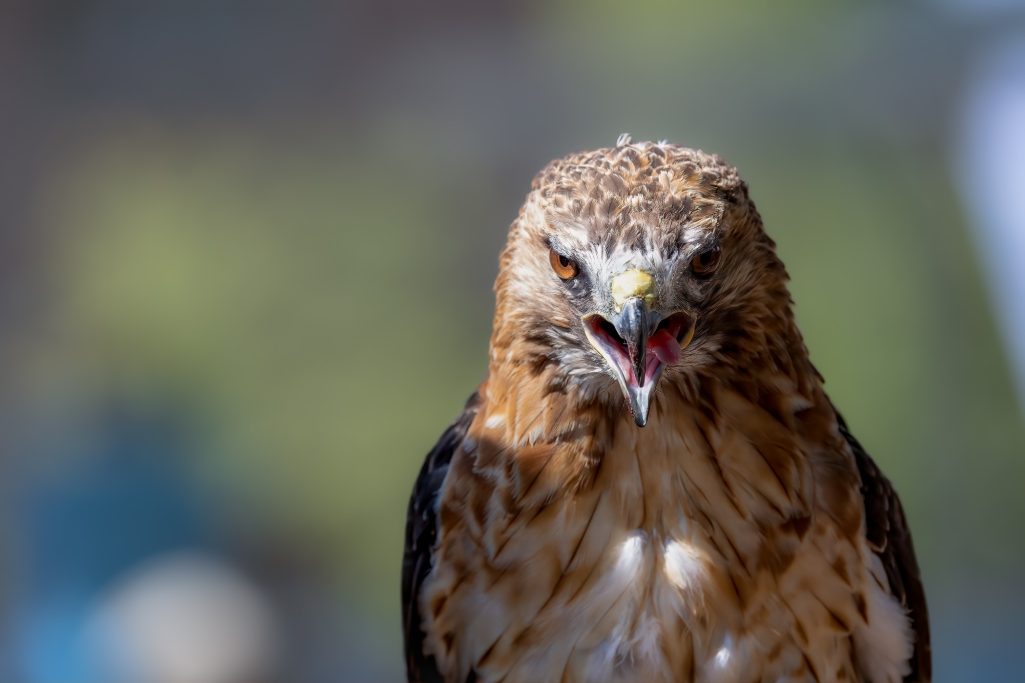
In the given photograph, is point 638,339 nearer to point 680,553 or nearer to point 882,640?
point 680,553

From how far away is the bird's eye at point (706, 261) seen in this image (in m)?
1.70

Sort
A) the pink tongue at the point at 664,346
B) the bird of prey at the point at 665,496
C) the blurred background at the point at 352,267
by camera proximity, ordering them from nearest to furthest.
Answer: the pink tongue at the point at 664,346 → the bird of prey at the point at 665,496 → the blurred background at the point at 352,267

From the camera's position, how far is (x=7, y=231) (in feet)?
18.8

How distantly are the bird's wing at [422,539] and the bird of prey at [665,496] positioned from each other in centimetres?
11

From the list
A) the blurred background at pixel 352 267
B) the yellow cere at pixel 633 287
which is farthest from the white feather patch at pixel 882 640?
the blurred background at pixel 352 267

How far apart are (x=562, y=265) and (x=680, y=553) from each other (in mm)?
523

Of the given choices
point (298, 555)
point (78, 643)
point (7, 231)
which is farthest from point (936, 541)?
point (7, 231)

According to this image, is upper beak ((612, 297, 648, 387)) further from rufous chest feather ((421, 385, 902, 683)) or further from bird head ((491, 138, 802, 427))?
rufous chest feather ((421, 385, 902, 683))

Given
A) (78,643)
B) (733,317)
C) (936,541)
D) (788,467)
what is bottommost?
(78,643)

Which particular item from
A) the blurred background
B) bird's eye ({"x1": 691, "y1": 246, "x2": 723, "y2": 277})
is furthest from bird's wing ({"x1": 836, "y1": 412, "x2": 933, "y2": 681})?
the blurred background

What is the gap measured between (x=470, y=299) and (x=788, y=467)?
3491mm

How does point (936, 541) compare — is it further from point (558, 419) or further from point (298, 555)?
point (558, 419)

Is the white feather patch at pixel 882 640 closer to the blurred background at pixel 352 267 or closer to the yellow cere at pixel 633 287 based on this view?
the yellow cere at pixel 633 287

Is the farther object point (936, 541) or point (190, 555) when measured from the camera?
point (190, 555)
